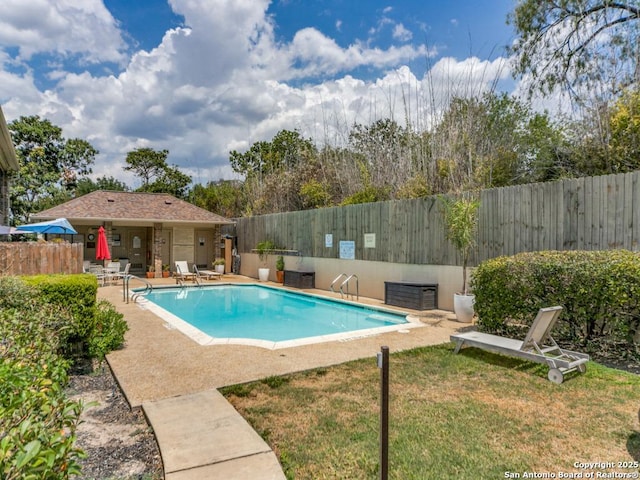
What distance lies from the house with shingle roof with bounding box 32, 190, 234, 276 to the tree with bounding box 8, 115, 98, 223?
29.9 ft

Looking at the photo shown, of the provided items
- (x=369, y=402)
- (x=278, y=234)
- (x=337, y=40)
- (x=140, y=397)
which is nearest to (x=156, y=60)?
(x=337, y=40)

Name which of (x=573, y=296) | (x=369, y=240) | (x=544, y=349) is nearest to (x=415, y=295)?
(x=369, y=240)

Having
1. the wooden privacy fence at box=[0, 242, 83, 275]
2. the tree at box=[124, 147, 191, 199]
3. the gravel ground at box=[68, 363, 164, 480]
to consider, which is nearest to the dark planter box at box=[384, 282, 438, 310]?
the gravel ground at box=[68, 363, 164, 480]

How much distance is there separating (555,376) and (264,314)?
7.75 m

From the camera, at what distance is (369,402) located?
410 centimetres

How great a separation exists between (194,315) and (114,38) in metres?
8.18

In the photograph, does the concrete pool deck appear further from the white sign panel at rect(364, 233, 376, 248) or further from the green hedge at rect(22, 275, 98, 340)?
the white sign panel at rect(364, 233, 376, 248)

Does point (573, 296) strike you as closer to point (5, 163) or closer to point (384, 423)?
point (384, 423)

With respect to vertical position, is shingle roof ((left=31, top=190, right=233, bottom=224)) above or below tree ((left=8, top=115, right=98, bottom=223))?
below

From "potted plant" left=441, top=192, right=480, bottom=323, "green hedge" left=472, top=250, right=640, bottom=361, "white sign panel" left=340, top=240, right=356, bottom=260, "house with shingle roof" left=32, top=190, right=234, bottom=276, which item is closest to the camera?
"green hedge" left=472, top=250, right=640, bottom=361

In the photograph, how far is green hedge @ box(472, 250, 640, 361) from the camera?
5414mm

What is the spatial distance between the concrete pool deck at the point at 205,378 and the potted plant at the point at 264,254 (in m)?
8.10

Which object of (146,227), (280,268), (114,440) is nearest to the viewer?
(114,440)

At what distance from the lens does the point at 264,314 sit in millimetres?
11109
